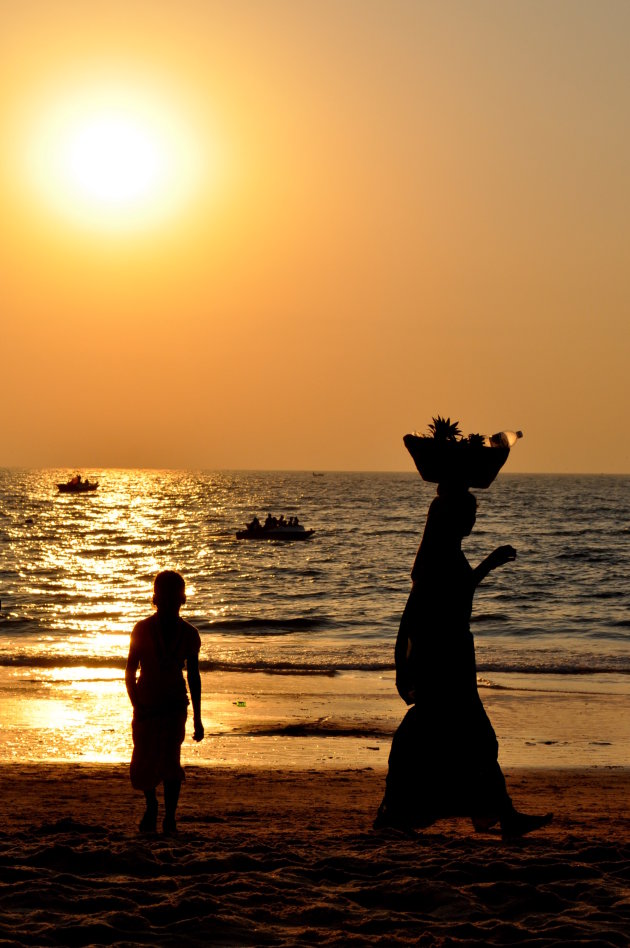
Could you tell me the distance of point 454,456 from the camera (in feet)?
24.0

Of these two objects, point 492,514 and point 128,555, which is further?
point 492,514

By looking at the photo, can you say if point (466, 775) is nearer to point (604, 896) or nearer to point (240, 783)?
point (604, 896)

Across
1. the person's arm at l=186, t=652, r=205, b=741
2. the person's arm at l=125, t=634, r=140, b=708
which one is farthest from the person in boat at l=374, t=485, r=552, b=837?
the person's arm at l=125, t=634, r=140, b=708

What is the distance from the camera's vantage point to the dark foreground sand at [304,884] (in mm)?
4992

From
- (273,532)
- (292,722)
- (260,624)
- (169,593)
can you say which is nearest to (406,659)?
(169,593)

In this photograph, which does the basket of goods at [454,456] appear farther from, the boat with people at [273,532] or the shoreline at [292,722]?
the boat with people at [273,532]

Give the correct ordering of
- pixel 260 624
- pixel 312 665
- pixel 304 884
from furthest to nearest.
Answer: pixel 260 624 → pixel 312 665 → pixel 304 884

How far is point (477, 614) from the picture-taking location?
1174 inches

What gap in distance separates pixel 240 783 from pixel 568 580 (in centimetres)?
3187

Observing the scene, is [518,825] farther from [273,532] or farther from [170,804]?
[273,532]

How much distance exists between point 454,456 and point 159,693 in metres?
2.44

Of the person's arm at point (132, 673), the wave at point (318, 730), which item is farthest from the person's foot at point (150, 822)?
the wave at point (318, 730)

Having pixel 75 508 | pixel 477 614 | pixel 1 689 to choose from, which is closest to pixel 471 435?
pixel 1 689

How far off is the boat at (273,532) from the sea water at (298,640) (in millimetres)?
743
